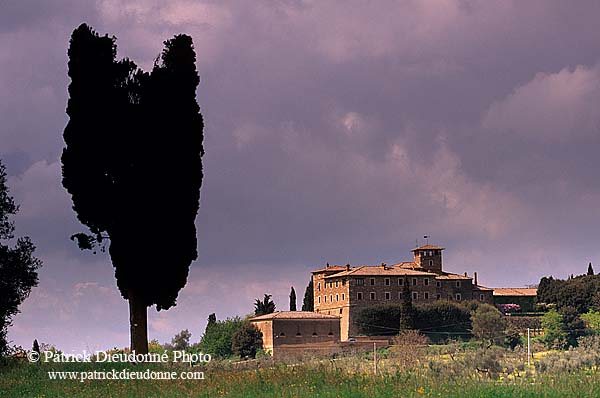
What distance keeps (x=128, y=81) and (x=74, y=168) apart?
3.74 m

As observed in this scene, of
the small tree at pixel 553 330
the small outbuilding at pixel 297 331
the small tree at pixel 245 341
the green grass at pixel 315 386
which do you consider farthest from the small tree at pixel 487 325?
the green grass at pixel 315 386

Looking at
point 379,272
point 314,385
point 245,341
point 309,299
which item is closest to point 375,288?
point 379,272

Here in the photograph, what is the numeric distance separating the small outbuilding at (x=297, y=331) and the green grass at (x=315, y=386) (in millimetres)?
61995

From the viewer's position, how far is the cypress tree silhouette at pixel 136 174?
29.8 metres

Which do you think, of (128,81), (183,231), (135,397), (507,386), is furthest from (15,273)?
(507,386)

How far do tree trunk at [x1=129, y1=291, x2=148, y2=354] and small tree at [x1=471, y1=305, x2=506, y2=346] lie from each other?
62.0 meters

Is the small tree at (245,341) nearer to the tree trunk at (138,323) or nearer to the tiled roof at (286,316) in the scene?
the tiled roof at (286,316)

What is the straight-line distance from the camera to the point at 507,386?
56.4 feet

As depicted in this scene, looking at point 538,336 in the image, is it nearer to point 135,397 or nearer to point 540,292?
point 540,292

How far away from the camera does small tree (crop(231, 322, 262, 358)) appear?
78.9 metres

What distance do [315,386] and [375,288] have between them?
264 feet

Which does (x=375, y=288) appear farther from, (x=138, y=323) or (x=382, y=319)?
(x=138, y=323)

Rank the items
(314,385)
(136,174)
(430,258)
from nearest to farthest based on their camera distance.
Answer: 1. (314,385)
2. (136,174)
3. (430,258)

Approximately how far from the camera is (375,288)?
98.1 metres
